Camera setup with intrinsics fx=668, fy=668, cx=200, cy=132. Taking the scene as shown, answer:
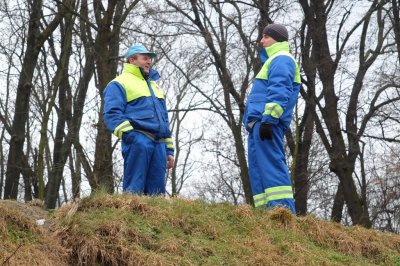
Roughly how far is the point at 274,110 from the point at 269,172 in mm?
716

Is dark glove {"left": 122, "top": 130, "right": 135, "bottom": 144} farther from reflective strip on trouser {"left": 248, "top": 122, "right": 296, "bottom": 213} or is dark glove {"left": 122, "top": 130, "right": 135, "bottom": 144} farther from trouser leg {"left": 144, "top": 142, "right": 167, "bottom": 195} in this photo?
reflective strip on trouser {"left": 248, "top": 122, "right": 296, "bottom": 213}

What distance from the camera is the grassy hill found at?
561cm

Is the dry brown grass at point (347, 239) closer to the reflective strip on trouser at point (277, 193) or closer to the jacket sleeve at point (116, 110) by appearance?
the reflective strip on trouser at point (277, 193)

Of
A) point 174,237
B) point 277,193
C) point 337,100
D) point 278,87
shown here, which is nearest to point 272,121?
point 278,87

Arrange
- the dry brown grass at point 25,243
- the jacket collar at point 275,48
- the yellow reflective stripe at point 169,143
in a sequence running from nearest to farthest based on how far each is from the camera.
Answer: the dry brown grass at point 25,243, the jacket collar at point 275,48, the yellow reflective stripe at point 169,143

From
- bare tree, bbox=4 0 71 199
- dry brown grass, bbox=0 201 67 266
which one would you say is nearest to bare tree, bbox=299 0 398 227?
bare tree, bbox=4 0 71 199

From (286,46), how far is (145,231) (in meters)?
3.28

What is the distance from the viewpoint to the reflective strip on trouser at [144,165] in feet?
26.1

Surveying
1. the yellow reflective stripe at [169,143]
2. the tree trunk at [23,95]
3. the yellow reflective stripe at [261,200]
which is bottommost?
the yellow reflective stripe at [261,200]

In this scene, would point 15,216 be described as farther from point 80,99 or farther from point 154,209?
point 80,99

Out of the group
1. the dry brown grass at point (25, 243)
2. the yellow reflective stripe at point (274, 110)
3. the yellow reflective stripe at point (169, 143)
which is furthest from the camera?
the yellow reflective stripe at point (169, 143)

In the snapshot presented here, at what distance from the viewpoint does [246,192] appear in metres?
18.6

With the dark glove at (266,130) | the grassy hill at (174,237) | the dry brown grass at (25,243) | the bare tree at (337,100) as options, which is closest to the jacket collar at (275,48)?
the dark glove at (266,130)

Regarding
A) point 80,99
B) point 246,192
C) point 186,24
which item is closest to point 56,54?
point 80,99
